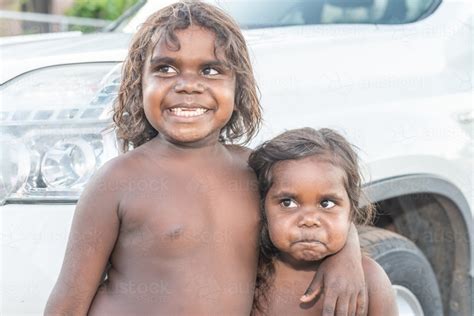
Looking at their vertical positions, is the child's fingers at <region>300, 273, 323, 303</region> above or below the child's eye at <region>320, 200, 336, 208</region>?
below

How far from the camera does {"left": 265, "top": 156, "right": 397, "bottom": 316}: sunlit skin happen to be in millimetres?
2180

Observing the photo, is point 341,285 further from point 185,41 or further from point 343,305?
point 185,41

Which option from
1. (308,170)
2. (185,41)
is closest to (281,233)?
(308,170)

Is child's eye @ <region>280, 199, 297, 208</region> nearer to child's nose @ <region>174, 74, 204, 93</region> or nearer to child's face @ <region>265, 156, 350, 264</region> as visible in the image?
child's face @ <region>265, 156, 350, 264</region>

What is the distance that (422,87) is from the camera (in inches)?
123

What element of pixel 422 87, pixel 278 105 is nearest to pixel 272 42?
pixel 278 105

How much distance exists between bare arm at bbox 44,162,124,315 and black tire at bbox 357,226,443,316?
1.18 metres

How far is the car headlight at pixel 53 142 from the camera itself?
2.38 meters

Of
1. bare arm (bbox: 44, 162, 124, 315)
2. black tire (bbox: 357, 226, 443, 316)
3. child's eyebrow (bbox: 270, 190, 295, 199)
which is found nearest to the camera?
bare arm (bbox: 44, 162, 124, 315)

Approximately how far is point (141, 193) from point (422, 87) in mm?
1526

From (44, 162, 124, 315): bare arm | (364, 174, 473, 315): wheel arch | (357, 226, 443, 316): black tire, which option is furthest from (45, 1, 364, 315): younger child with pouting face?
(364, 174, 473, 315): wheel arch

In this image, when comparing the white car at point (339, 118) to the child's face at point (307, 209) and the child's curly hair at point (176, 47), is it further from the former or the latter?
the child's face at point (307, 209)

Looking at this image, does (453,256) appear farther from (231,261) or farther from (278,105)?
(231,261)

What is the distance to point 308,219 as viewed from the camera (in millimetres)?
2166
